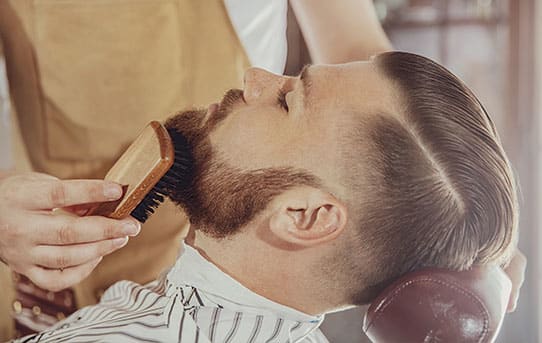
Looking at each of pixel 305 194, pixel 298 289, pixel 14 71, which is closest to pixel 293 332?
pixel 298 289

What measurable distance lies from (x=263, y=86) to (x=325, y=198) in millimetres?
176

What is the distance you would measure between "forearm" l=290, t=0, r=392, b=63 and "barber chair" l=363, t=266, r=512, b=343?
0.35 metres

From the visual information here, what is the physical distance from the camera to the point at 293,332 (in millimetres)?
923

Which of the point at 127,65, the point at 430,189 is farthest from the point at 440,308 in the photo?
the point at 127,65

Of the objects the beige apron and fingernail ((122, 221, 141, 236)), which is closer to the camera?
fingernail ((122, 221, 141, 236))

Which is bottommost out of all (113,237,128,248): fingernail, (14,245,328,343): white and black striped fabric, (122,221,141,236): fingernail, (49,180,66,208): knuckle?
(14,245,328,343): white and black striped fabric

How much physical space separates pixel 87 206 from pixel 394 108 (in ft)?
1.27

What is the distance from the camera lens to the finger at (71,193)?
86 cm

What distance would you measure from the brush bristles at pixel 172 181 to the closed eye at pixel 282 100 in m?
0.13

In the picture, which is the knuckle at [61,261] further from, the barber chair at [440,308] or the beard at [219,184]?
the barber chair at [440,308]

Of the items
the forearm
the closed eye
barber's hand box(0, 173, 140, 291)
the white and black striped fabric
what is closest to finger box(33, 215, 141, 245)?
barber's hand box(0, 173, 140, 291)

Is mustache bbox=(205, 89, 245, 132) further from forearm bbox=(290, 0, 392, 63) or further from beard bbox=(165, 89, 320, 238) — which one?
forearm bbox=(290, 0, 392, 63)

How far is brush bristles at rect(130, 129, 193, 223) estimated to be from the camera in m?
0.89

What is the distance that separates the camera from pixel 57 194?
2.88ft
